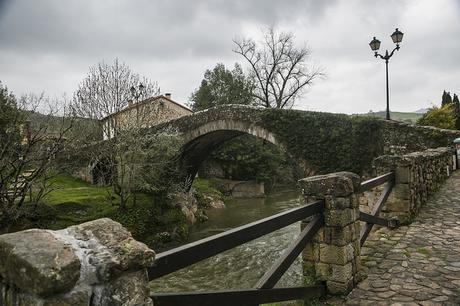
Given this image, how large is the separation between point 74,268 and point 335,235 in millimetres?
2539

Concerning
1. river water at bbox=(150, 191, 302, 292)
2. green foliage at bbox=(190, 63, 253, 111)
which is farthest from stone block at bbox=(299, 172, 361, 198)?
green foliage at bbox=(190, 63, 253, 111)

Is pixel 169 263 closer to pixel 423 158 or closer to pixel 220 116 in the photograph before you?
pixel 423 158

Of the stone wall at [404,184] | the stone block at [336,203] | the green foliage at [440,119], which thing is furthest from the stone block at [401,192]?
the green foliage at [440,119]

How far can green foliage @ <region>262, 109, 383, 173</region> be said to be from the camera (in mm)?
11945

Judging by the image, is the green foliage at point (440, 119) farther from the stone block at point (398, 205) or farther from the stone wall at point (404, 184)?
the stone block at point (398, 205)

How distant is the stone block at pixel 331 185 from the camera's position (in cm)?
328

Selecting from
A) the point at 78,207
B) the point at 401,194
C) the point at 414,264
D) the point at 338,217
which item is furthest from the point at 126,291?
the point at 78,207

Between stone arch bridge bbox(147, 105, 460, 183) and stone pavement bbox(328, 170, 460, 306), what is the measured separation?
19.5 feet

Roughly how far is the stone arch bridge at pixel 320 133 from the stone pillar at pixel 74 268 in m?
11.4

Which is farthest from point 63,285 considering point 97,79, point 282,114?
point 97,79

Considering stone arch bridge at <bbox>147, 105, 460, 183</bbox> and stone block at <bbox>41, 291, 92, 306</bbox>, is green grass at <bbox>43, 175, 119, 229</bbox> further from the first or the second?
stone block at <bbox>41, 291, 92, 306</bbox>

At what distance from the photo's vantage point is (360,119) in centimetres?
1202

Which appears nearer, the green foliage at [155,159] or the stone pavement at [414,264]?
the stone pavement at [414,264]

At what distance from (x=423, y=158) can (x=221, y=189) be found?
57.4ft
